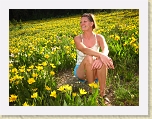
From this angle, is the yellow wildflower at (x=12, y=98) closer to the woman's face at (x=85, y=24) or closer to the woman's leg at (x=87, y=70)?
the woman's leg at (x=87, y=70)

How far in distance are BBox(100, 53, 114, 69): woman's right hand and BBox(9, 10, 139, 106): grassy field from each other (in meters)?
0.04

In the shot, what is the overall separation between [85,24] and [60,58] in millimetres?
267

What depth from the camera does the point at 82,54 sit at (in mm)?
2135

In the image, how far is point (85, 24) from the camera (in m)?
2.13

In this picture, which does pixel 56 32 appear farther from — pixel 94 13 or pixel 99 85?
pixel 99 85

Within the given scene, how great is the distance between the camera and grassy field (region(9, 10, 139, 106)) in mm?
2094

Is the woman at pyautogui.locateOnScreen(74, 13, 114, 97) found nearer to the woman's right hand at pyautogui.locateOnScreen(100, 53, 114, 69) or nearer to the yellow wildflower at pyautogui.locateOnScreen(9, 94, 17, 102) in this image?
the woman's right hand at pyautogui.locateOnScreen(100, 53, 114, 69)

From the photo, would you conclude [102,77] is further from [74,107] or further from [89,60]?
[74,107]

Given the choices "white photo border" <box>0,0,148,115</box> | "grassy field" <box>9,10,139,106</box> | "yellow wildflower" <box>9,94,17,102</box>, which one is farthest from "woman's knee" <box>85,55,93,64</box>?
"yellow wildflower" <box>9,94,17,102</box>

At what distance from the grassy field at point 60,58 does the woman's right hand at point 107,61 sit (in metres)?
0.04

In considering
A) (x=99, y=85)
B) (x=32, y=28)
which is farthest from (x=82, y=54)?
(x=32, y=28)

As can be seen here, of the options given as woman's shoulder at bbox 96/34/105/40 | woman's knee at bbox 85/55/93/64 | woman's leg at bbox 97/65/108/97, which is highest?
woman's shoulder at bbox 96/34/105/40

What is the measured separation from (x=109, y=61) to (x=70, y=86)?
28cm

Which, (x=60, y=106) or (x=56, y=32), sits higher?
(x=56, y=32)
